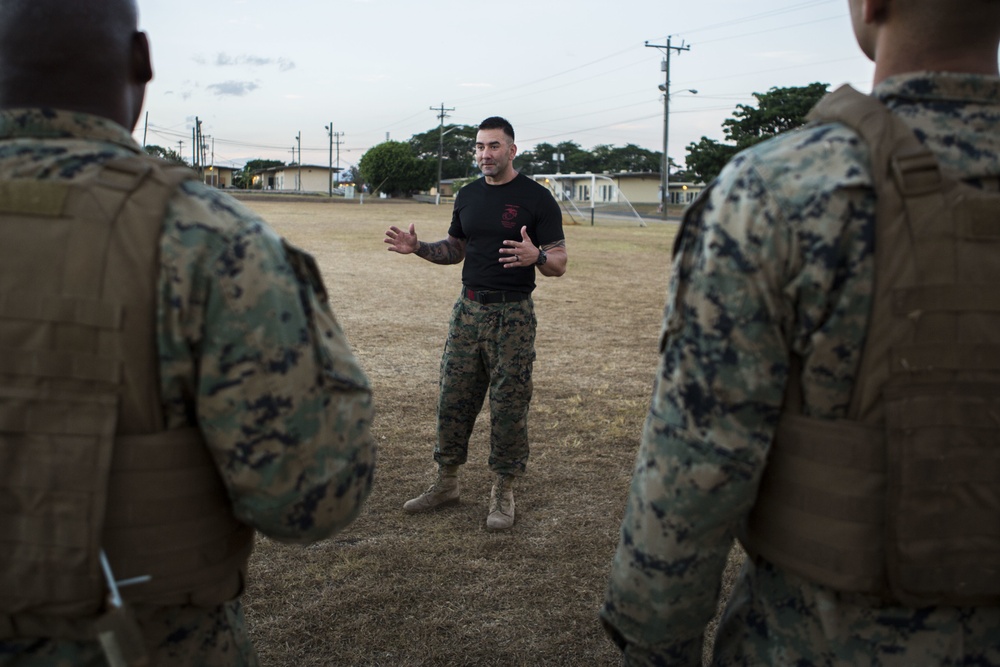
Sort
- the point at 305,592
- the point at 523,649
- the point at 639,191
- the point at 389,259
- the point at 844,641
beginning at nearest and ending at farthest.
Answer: the point at 844,641, the point at 523,649, the point at 305,592, the point at 389,259, the point at 639,191

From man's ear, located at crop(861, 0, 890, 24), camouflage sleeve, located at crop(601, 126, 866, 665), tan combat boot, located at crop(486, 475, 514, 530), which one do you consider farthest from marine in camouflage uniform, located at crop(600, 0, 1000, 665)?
tan combat boot, located at crop(486, 475, 514, 530)

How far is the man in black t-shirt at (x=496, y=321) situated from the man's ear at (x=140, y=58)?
3.01 metres

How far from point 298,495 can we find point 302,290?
40 centimetres

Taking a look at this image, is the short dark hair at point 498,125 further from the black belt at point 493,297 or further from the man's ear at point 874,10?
the man's ear at point 874,10

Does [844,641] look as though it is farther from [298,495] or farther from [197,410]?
[197,410]

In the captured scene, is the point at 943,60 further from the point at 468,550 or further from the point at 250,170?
the point at 250,170

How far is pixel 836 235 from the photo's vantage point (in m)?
1.56

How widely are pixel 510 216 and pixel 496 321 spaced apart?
0.62 m

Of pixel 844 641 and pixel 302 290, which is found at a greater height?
pixel 302 290

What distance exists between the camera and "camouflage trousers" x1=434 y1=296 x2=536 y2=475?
492cm

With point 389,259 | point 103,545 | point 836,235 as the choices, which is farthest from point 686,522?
point 389,259

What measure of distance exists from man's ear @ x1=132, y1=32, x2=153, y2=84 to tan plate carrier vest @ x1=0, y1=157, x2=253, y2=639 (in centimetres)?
28

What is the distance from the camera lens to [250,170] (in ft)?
384

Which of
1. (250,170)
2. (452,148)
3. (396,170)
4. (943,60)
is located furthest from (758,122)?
(250,170)
